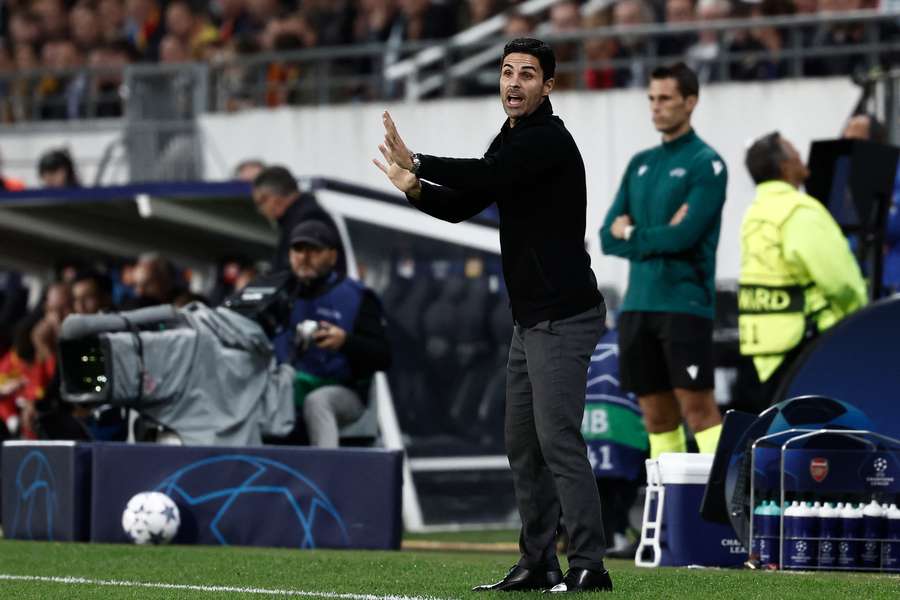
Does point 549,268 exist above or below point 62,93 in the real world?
below

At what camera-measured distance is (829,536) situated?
317 inches

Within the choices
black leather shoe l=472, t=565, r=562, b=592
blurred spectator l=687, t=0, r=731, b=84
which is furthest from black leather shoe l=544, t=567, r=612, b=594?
blurred spectator l=687, t=0, r=731, b=84

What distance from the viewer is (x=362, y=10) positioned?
59.5 ft

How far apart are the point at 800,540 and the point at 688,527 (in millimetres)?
627

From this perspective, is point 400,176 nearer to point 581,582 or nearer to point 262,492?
point 581,582

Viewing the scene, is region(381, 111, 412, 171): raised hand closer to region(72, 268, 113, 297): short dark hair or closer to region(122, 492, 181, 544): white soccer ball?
region(122, 492, 181, 544): white soccer ball

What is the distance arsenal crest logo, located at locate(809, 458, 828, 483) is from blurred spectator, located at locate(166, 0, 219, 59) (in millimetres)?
12013

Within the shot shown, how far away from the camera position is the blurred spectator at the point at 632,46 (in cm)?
1496

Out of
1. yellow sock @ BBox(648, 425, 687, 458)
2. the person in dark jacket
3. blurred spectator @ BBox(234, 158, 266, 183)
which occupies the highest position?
blurred spectator @ BBox(234, 158, 266, 183)

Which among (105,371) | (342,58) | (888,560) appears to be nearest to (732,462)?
(888,560)

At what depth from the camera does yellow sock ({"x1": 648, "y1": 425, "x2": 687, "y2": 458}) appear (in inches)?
362

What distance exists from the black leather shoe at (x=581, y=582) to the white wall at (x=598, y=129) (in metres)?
7.77

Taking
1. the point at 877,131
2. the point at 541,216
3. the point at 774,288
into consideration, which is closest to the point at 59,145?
the point at 877,131

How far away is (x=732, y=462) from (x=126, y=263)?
8353 mm
